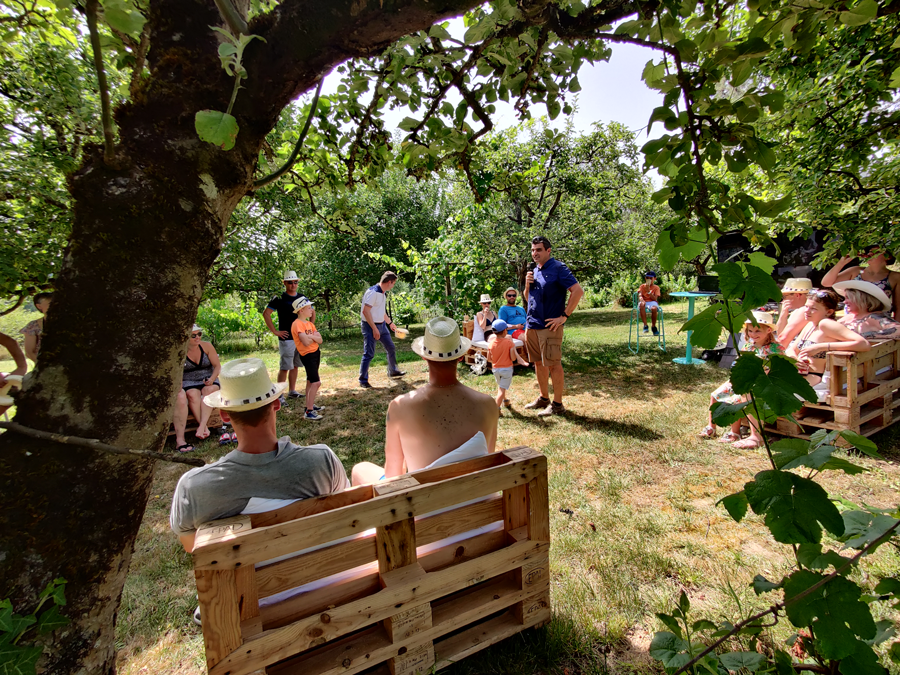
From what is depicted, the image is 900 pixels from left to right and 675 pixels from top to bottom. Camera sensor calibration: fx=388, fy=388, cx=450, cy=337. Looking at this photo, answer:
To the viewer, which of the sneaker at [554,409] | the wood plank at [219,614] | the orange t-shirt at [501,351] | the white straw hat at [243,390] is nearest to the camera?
the wood plank at [219,614]

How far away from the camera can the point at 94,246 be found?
3.48 feet

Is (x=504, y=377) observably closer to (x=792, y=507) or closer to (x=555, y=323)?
(x=555, y=323)

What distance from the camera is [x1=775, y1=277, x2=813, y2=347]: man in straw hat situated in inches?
184

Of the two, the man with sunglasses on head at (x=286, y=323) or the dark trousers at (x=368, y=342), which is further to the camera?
the dark trousers at (x=368, y=342)

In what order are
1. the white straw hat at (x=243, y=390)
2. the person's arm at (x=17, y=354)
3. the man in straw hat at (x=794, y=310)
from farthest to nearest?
the person's arm at (x=17, y=354), the man in straw hat at (x=794, y=310), the white straw hat at (x=243, y=390)

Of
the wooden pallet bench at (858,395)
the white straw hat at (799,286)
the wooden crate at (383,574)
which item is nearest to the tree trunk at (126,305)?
the wooden crate at (383,574)

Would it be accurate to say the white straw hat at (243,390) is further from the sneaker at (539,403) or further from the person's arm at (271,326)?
the person's arm at (271,326)

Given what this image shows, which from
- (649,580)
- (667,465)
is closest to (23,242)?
(649,580)

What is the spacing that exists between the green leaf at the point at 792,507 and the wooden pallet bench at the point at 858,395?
152 inches

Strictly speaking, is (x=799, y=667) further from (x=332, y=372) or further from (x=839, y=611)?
(x=332, y=372)

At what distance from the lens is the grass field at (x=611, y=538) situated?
7.27 ft

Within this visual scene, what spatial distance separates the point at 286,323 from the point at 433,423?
5665 mm

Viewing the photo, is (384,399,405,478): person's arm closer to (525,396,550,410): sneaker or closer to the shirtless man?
the shirtless man

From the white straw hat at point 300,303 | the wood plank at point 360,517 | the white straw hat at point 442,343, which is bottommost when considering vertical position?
the wood plank at point 360,517
